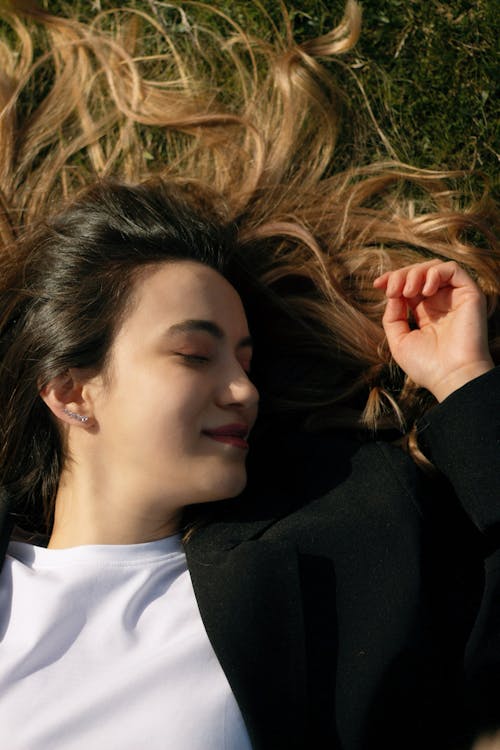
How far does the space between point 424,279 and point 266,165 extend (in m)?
1.04

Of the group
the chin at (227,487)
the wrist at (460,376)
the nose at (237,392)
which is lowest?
the chin at (227,487)

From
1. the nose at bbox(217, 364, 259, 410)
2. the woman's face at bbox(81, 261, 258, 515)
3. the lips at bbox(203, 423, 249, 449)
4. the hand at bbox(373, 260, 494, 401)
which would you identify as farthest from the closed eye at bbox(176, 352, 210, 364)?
the hand at bbox(373, 260, 494, 401)

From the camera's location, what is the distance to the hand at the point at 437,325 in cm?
316

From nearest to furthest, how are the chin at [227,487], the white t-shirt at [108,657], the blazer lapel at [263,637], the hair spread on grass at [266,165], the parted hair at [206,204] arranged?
1. the white t-shirt at [108,657]
2. the blazer lapel at [263,637]
3. the chin at [227,487]
4. the parted hair at [206,204]
5. the hair spread on grass at [266,165]

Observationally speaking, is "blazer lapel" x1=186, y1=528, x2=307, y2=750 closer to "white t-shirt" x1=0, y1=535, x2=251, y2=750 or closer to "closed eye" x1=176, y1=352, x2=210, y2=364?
"white t-shirt" x1=0, y1=535, x2=251, y2=750

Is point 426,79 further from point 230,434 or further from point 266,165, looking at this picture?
point 230,434

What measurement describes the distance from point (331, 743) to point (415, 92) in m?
2.78

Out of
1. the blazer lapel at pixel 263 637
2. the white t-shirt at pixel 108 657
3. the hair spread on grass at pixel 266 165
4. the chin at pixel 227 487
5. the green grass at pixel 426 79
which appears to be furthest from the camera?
the green grass at pixel 426 79

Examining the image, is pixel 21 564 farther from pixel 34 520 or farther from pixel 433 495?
pixel 433 495

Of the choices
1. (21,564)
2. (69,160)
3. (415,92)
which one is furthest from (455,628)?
(69,160)

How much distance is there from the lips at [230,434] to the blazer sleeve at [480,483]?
2.25ft

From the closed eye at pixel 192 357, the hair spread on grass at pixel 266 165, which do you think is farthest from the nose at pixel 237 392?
the hair spread on grass at pixel 266 165

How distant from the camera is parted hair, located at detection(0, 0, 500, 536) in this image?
10.9ft

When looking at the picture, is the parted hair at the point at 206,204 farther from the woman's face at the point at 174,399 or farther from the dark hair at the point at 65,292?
the woman's face at the point at 174,399
